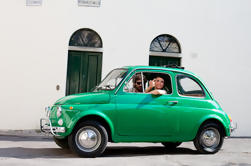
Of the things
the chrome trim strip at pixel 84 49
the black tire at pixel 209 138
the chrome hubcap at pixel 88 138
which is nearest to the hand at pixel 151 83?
the black tire at pixel 209 138

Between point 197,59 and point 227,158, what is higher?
point 197,59

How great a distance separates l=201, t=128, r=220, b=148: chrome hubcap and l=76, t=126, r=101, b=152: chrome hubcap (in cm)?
231

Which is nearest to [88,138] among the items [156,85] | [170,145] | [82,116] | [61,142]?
[82,116]

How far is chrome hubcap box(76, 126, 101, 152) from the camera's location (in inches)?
300

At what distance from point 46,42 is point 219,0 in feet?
20.3

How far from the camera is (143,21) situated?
14070mm

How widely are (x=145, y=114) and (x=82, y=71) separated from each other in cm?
619

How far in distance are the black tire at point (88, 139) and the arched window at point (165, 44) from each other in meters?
7.12

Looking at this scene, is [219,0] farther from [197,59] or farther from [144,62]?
[144,62]

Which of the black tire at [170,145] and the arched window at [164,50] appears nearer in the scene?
the black tire at [170,145]

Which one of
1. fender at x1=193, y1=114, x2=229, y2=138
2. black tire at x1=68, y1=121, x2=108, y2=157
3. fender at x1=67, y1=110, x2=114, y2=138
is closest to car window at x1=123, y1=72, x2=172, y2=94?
fender at x1=67, y1=110, x2=114, y2=138

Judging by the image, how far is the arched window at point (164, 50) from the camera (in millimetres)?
14375

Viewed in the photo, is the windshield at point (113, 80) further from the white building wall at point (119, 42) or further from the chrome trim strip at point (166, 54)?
the chrome trim strip at point (166, 54)

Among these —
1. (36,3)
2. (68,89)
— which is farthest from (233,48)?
(36,3)
